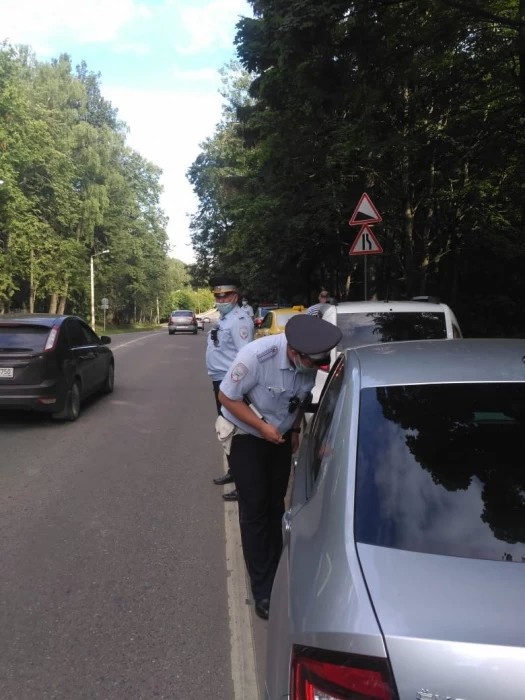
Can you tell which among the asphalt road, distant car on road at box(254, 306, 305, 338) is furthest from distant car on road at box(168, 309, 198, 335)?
the asphalt road

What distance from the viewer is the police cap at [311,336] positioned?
9.89 ft

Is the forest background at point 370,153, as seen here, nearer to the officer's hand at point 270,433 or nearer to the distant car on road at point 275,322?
the distant car on road at point 275,322

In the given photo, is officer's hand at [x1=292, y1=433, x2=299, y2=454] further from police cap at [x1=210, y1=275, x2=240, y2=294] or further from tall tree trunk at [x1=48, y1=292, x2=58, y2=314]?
tall tree trunk at [x1=48, y1=292, x2=58, y2=314]

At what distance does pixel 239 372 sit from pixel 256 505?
785mm

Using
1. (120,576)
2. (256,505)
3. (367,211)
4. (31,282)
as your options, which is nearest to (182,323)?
(31,282)

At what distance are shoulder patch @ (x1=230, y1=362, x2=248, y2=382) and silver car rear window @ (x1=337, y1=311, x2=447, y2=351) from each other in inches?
129

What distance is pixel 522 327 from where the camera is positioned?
17578 millimetres

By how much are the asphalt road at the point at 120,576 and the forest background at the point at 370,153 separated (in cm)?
585

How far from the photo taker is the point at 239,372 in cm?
323

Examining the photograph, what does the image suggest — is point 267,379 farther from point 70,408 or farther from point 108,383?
point 108,383

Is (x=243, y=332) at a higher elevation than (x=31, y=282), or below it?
below

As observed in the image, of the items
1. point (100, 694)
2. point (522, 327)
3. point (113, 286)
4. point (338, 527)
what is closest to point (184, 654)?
point (100, 694)

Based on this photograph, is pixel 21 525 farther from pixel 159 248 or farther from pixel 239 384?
pixel 159 248

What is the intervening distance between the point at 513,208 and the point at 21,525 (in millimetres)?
13272
